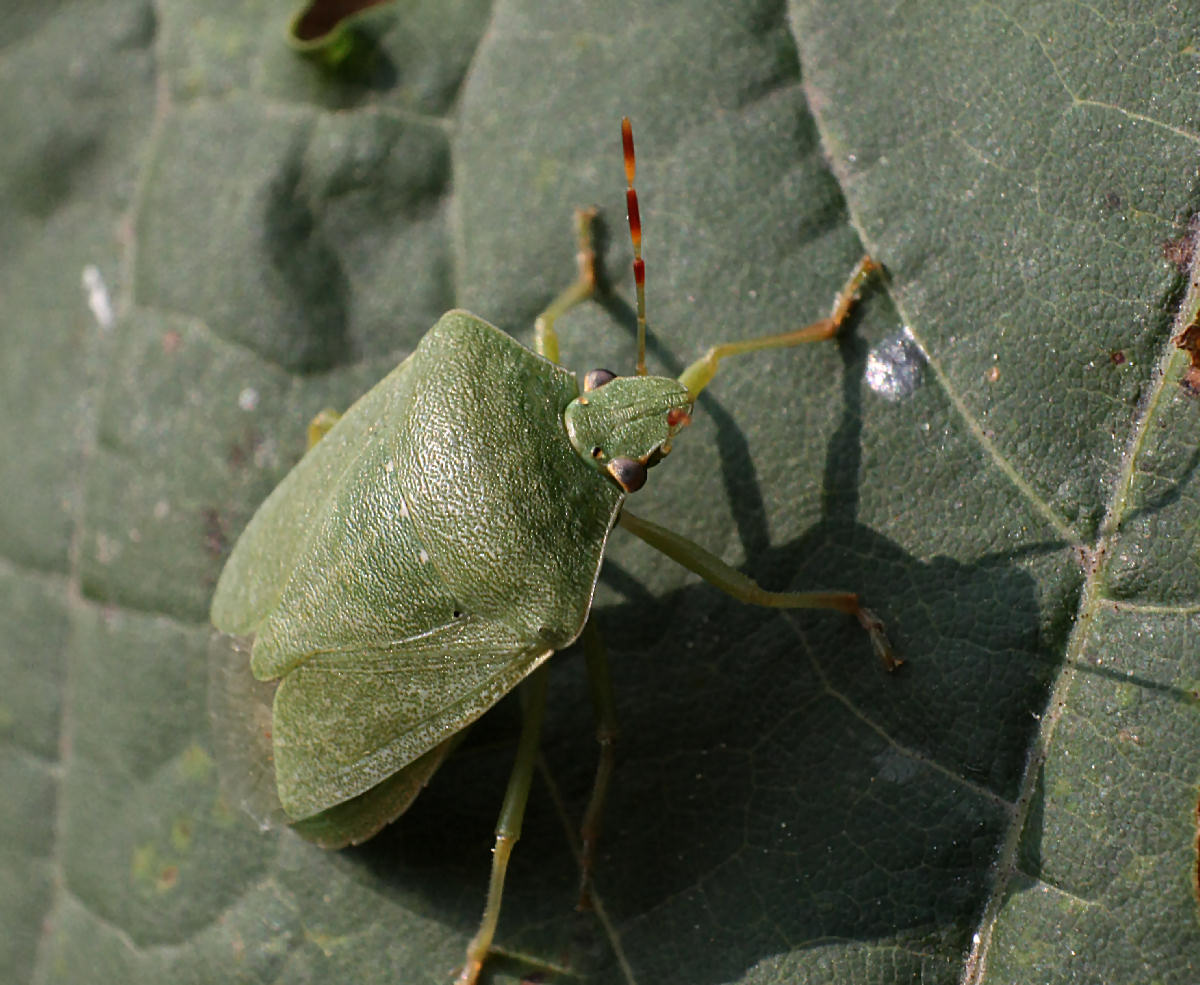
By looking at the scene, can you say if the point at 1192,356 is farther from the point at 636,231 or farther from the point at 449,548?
the point at 449,548

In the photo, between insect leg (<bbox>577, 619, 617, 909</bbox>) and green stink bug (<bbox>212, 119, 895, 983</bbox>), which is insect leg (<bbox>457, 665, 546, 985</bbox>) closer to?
green stink bug (<bbox>212, 119, 895, 983</bbox>)

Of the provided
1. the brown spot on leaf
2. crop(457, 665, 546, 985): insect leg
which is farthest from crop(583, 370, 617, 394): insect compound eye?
the brown spot on leaf

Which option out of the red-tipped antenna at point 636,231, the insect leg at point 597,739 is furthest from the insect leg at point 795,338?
the insect leg at point 597,739

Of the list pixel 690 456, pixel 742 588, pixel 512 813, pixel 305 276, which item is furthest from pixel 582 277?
pixel 512 813

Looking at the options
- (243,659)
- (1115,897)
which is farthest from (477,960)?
(1115,897)

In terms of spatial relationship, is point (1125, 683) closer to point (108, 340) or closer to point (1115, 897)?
point (1115, 897)
